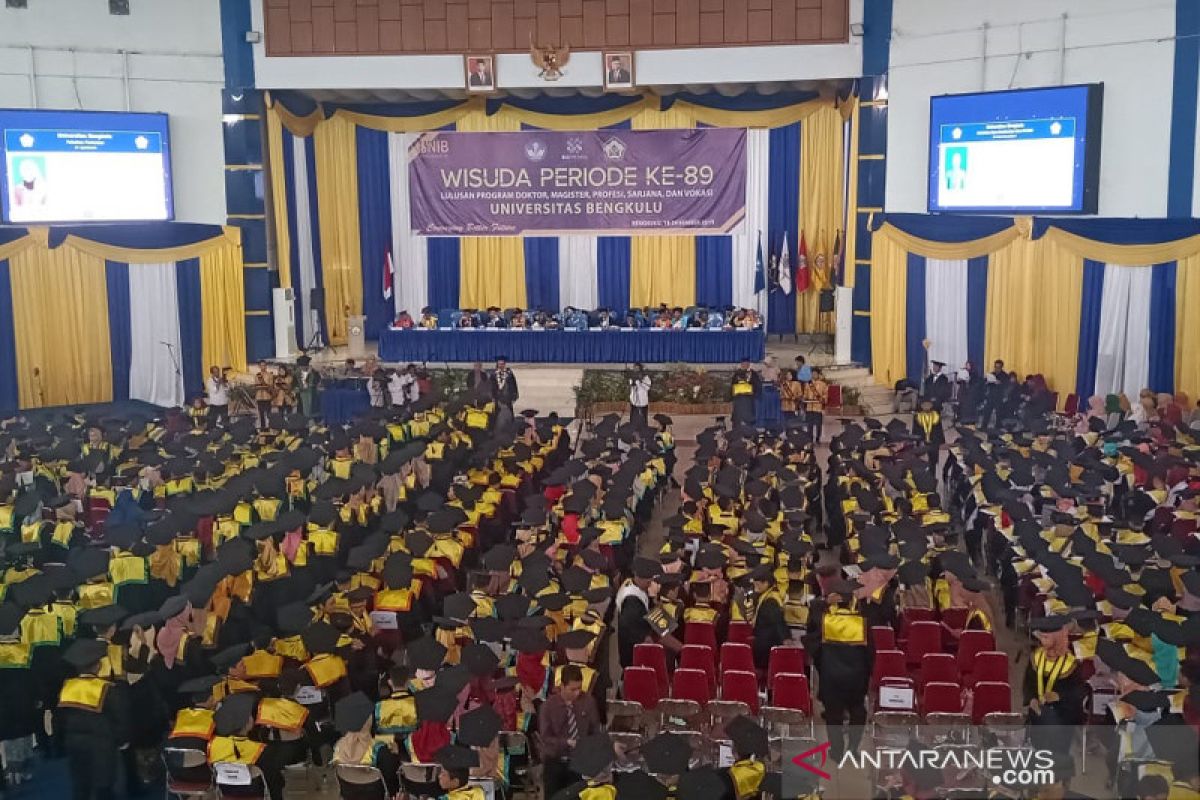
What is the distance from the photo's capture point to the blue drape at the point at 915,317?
20.3 meters

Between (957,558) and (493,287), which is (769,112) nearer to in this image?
(493,287)

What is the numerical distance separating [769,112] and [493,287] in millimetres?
7122

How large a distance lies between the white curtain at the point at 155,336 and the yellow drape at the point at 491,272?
6.52 meters

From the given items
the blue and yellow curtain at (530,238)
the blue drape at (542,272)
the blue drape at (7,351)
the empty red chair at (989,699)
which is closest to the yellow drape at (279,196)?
the blue and yellow curtain at (530,238)

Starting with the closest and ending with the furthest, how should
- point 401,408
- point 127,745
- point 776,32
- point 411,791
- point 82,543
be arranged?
point 411,791 → point 127,745 → point 82,543 → point 401,408 → point 776,32

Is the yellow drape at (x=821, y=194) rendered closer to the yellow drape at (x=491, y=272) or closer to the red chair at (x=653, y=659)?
the yellow drape at (x=491, y=272)

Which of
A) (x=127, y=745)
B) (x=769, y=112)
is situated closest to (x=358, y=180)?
(x=769, y=112)

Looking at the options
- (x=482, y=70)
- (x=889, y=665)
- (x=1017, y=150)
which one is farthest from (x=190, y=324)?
(x=889, y=665)

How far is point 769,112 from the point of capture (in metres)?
23.9

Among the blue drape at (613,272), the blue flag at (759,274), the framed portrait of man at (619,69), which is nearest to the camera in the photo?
the framed portrait of man at (619,69)

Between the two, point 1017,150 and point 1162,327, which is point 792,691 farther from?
point 1017,150

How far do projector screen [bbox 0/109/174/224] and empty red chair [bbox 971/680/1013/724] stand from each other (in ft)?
59.1

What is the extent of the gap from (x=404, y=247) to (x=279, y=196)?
372 cm

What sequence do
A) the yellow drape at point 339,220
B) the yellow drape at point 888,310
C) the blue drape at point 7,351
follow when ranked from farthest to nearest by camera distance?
the yellow drape at point 339,220, the yellow drape at point 888,310, the blue drape at point 7,351
